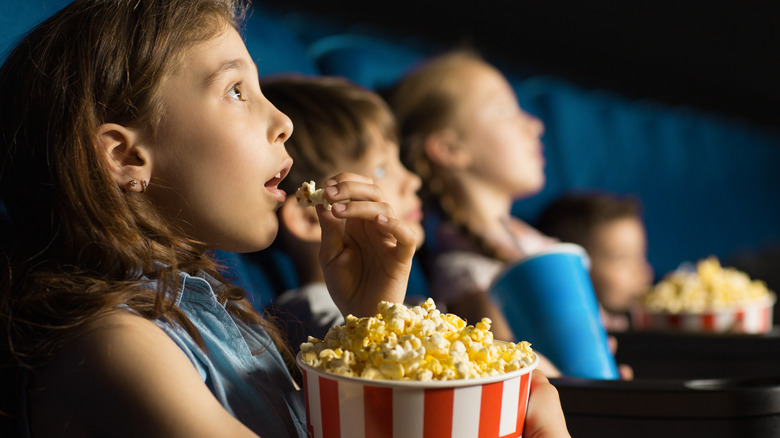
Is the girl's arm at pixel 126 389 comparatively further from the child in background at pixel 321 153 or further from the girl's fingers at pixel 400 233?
the child in background at pixel 321 153

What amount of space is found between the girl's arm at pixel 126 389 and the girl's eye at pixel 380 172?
0.58 metres

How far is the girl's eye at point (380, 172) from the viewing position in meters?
1.05

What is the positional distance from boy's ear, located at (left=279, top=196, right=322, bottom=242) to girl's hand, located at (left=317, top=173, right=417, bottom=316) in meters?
0.26

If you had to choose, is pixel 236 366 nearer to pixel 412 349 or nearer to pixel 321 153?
pixel 412 349

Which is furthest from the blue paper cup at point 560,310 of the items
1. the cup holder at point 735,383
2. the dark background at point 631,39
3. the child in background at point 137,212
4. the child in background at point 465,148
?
the dark background at point 631,39

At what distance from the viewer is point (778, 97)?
4.24 m

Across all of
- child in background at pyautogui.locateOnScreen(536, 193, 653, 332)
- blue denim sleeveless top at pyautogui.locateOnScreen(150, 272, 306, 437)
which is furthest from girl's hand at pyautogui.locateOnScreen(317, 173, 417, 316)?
child in background at pyautogui.locateOnScreen(536, 193, 653, 332)

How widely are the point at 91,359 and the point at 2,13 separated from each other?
37 cm

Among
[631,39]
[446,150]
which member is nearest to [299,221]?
[446,150]

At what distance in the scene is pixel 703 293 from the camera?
1.24 meters

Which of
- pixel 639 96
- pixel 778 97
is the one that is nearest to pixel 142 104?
pixel 639 96

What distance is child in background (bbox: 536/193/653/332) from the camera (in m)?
1.79

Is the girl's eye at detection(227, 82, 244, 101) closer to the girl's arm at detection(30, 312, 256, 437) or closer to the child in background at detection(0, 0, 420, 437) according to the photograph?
the child in background at detection(0, 0, 420, 437)

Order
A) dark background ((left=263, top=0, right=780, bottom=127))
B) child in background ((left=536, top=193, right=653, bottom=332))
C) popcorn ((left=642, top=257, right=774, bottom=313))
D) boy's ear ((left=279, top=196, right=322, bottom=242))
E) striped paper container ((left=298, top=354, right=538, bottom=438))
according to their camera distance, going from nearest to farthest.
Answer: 1. striped paper container ((left=298, top=354, right=538, bottom=438))
2. boy's ear ((left=279, top=196, right=322, bottom=242))
3. popcorn ((left=642, top=257, right=774, bottom=313))
4. child in background ((left=536, top=193, right=653, bottom=332))
5. dark background ((left=263, top=0, right=780, bottom=127))
